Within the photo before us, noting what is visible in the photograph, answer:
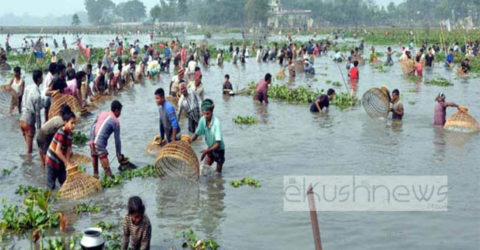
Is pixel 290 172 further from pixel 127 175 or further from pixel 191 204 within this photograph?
pixel 127 175

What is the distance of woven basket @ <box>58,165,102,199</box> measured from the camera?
9.20 metres

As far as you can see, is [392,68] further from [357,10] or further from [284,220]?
[357,10]

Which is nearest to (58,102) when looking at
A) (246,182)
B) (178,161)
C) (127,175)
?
(127,175)

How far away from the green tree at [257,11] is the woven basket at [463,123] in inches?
4268

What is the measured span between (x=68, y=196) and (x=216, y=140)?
2.70m

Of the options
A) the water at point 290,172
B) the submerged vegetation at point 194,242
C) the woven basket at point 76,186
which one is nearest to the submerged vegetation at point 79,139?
the water at point 290,172

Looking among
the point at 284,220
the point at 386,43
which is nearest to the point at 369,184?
the point at 284,220

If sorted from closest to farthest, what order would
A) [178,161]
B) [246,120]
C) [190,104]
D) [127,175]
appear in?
[178,161], [127,175], [190,104], [246,120]

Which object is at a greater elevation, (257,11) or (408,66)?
(257,11)

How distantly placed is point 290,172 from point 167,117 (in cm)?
274

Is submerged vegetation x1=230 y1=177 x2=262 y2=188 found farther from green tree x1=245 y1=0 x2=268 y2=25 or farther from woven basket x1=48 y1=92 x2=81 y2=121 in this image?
green tree x1=245 y1=0 x2=268 y2=25

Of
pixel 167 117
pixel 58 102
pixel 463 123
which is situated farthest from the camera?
pixel 463 123

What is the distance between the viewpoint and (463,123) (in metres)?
14.7

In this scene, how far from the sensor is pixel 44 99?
14031 millimetres
